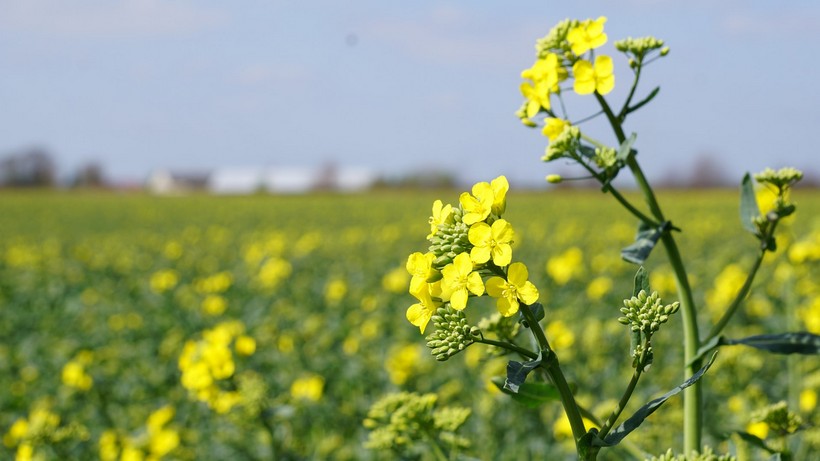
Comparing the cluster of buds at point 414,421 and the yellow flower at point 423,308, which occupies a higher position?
the yellow flower at point 423,308

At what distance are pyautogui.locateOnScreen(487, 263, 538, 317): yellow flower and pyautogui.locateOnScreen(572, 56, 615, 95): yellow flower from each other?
0.55m

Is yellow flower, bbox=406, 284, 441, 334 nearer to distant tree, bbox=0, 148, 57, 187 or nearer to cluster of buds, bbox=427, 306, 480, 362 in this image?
cluster of buds, bbox=427, 306, 480, 362

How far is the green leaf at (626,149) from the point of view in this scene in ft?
4.59

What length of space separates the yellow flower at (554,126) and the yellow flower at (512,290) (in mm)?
578

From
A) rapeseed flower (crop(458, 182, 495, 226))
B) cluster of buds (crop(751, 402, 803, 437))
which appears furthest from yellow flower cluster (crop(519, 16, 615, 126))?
cluster of buds (crop(751, 402, 803, 437))

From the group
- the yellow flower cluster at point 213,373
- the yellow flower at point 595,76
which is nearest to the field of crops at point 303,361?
the yellow flower cluster at point 213,373

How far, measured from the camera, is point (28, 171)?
3642 inches

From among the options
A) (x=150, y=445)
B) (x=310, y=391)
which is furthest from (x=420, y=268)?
(x=310, y=391)

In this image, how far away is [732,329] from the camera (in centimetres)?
590

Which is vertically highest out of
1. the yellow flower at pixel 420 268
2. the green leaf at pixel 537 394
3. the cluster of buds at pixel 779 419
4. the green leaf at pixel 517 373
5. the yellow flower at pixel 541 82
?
the yellow flower at pixel 541 82

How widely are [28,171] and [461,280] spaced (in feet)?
338

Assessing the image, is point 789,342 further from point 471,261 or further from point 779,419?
point 471,261

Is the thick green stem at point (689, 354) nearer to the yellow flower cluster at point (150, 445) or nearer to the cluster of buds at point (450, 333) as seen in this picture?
the cluster of buds at point (450, 333)

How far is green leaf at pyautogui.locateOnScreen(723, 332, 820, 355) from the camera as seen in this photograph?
1.40 metres
